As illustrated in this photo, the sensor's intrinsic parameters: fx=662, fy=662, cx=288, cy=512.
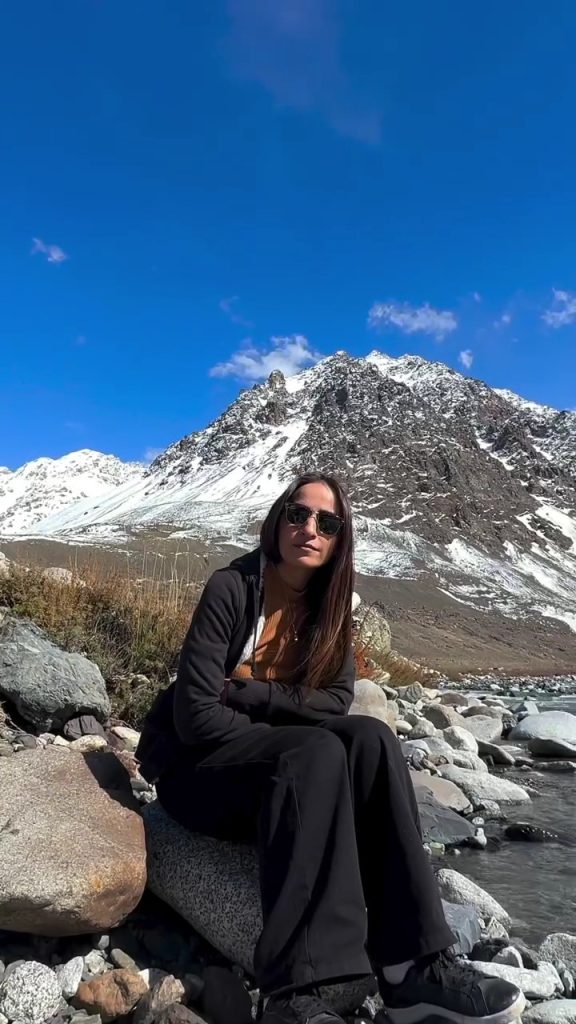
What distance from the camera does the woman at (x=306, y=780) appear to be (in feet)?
6.88

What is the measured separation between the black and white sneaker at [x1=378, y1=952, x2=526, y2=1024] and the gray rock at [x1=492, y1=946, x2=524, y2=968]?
0.59m

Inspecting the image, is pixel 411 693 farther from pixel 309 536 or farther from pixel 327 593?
pixel 309 536

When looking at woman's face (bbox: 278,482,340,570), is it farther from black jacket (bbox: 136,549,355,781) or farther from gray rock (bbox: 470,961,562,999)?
gray rock (bbox: 470,961,562,999)

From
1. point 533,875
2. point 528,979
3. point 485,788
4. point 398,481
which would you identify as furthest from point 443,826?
→ point 398,481

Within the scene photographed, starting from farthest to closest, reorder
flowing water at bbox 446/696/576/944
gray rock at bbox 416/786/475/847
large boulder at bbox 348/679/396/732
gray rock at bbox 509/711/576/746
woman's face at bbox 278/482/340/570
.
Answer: gray rock at bbox 509/711/576/746 → large boulder at bbox 348/679/396/732 → gray rock at bbox 416/786/475/847 → flowing water at bbox 446/696/576/944 → woman's face at bbox 278/482/340/570

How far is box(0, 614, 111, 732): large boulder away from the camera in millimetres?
4297

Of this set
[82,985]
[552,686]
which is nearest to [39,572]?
[82,985]

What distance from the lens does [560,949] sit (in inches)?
116

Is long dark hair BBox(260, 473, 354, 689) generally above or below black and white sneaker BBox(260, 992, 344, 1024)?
above

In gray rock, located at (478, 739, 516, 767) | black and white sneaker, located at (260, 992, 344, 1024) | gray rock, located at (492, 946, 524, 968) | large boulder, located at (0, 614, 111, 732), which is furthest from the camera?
gray rock, located at (478, 739, 516, 767)

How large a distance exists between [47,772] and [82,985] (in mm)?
866

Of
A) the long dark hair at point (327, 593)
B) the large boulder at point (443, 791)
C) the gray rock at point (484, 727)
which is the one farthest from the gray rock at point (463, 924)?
the gray rock at point (484, 727)

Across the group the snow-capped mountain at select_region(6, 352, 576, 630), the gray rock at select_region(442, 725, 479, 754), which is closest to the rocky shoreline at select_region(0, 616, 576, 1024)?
the gray rock at select_region(442, 725, 479, 754)

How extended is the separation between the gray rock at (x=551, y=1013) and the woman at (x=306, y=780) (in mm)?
242
